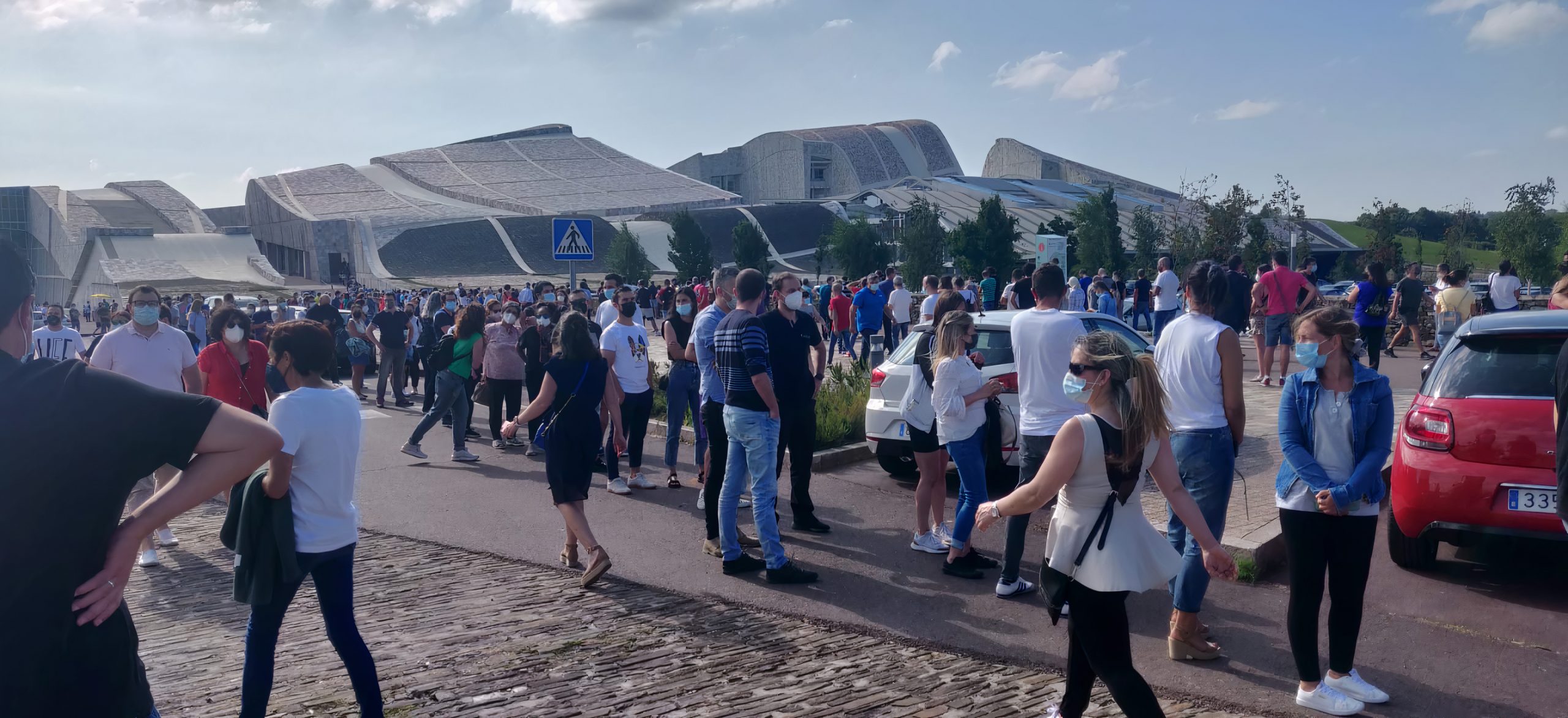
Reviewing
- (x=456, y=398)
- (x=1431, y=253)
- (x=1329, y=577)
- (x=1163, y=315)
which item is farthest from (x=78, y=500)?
(x=1431, y=253)

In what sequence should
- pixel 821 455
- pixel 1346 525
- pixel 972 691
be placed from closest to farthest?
pixel 1346 525, pixel 972 691, pixel 821 455

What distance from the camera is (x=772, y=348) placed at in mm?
6910

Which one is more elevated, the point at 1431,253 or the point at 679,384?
the point at 1431,253

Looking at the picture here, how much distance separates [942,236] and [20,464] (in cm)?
5302

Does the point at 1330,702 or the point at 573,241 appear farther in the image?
the point at 573,241

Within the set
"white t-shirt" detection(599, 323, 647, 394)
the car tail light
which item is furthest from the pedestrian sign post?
the car tail light

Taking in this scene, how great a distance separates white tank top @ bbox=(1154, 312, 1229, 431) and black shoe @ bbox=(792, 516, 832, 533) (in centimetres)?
308

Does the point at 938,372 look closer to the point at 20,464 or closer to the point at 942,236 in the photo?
the point at 20,464

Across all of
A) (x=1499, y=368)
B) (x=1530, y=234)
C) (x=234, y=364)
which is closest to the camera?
(x=1499, y=368)

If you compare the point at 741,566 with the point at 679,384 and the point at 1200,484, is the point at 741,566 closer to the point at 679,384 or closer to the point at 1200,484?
the point at 1200,484

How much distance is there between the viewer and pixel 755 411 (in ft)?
20.4

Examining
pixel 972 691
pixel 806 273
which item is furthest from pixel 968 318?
pixel 806 273

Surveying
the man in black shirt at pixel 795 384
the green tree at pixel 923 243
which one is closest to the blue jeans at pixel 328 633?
the man in black shirt at pixel 795 384

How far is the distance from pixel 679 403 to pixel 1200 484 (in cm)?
542
